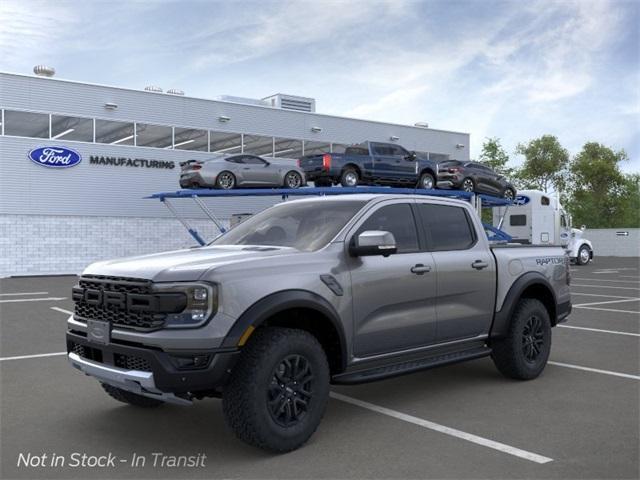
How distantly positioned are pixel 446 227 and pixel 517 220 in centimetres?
2487

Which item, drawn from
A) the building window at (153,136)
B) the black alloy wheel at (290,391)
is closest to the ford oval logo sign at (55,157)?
the building window at (153,136)

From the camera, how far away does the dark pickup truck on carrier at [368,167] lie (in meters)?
22.7

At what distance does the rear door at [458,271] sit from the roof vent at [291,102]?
2943 centimetres

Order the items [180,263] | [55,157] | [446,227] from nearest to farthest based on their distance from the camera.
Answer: [180,263], [446,227], [55,157]

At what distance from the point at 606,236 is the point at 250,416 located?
164ft

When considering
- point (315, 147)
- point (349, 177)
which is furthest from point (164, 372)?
point (315, 147)

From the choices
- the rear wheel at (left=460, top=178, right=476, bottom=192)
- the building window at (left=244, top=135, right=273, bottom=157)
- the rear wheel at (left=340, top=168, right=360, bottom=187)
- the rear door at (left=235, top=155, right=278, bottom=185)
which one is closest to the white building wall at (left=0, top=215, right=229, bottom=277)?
the building window at (left=244, top=135, right=273, bottom=157)

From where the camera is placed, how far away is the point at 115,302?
4574 millimetres

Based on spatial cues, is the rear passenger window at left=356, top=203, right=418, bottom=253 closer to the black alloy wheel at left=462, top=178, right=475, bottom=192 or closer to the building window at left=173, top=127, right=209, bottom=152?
the black alloy wheel at left=462, top=178, right=475, bottom=192

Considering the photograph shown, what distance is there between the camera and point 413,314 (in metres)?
5.55

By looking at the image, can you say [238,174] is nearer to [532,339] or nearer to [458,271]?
[532,339]

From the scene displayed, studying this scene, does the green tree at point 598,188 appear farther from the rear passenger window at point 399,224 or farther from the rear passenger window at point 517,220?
the rear passenger window at point 399,224

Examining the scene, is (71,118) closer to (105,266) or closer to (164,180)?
(164,180)

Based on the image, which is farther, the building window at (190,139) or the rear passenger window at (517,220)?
the building window at (190,139)
